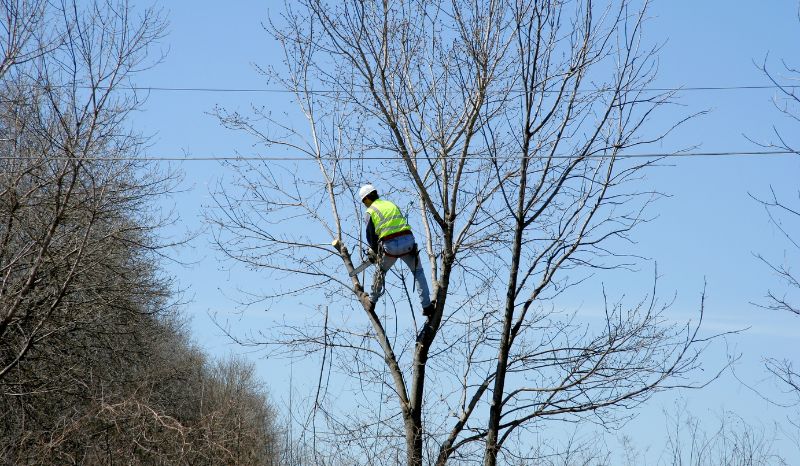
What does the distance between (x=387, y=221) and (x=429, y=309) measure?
3.70 ft

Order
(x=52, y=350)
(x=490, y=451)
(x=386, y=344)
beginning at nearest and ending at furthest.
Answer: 1. (x=490, y=451)
2. (x=386, y=344)
3. (x=52, y=350)

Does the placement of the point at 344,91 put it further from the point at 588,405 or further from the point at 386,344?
the point at 588,405

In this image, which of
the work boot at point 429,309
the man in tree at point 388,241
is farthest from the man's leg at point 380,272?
the work boot at point 429,309

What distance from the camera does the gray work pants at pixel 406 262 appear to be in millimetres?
12375

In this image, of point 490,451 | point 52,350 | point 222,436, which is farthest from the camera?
point 52,350

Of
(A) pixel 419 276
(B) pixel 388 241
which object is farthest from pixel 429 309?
(B) pixel 388 241

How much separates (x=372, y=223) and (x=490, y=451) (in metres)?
2.62

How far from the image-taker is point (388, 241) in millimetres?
12383

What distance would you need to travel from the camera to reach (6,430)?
19359mm

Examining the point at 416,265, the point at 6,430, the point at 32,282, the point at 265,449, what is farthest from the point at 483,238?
the point at 6,430

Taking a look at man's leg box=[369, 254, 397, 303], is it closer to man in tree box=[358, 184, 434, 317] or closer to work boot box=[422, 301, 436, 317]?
man in tree box=[358, 184, 434, 317]

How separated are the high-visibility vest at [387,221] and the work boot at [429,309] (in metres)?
0.95

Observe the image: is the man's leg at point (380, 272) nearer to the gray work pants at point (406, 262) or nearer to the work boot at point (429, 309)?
the gray work pants at point (406, 262)

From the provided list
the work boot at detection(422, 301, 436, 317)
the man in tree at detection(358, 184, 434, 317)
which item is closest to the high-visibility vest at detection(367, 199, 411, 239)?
the man in tree at detection(358, 184, 434, 317)
